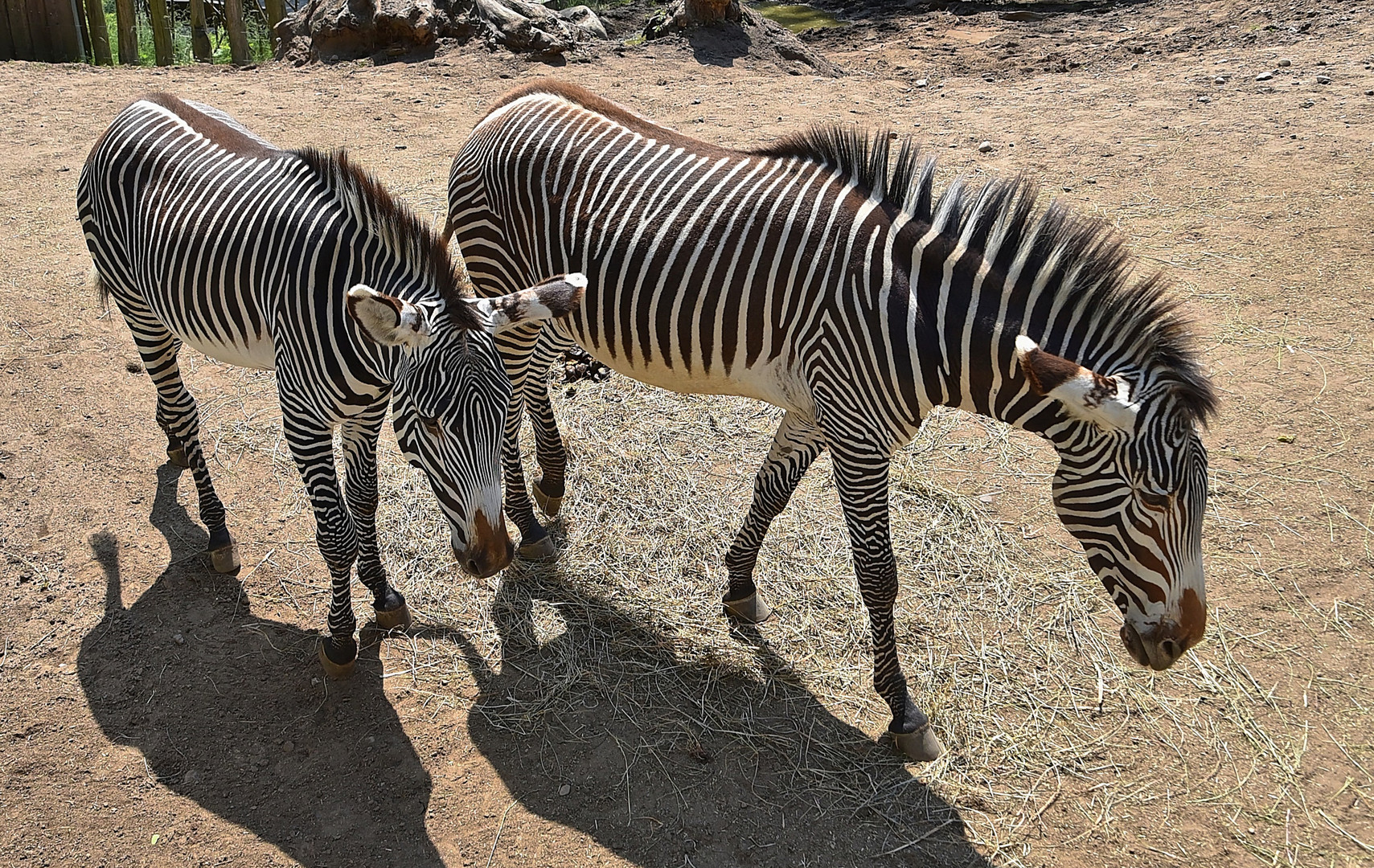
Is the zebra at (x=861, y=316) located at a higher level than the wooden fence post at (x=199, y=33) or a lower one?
lower

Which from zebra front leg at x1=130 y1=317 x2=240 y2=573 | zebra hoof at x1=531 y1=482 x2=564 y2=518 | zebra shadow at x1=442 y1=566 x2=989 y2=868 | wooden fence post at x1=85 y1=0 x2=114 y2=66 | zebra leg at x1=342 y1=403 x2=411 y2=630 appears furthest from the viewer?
wooden fence post at x1=85 y1=0 x2=114 y2=66

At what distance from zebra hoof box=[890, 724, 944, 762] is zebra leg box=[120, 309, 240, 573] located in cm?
371

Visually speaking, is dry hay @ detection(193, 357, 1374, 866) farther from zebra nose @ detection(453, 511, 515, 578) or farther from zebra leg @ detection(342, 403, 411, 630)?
zebra nose @ detection(453, 511, 515, 578)

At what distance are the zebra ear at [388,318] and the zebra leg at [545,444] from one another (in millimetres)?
1882

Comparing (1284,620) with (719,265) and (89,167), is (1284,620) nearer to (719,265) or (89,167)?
(719,265)

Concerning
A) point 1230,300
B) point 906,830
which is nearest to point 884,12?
point 1230,300

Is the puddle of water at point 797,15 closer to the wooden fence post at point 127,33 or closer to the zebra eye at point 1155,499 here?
the wooden fence post at point 127,33

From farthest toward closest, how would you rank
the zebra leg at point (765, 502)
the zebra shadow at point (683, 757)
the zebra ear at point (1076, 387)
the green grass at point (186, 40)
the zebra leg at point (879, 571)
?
1. the green grass at point (186, 40)
2. the zebra leg at point (765, 502)
3. the zebra leg at point (879, 571)
4. the zebra shadow at point (683, 757)
5. the zebra ear at point (1076, 387)

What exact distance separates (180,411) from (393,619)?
5.93ft

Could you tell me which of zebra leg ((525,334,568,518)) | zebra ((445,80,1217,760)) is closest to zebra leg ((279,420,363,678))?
zebra ((445,80,1217,760))

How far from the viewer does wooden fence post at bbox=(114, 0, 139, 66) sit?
45.9 feet

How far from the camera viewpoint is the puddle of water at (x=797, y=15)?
60.3 ft

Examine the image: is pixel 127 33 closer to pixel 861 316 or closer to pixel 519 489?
pixel 519 489

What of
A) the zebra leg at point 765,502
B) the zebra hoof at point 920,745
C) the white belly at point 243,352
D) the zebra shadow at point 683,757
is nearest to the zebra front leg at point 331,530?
the white belly at point 243,352
